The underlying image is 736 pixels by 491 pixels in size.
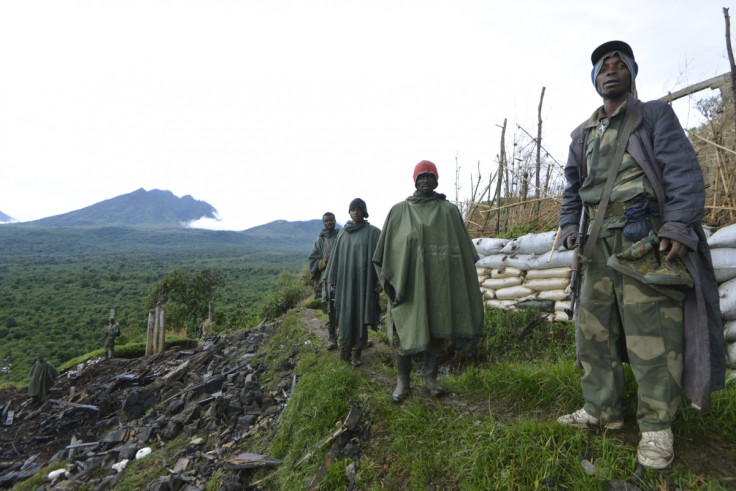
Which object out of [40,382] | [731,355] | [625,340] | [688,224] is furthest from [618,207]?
[40,382]

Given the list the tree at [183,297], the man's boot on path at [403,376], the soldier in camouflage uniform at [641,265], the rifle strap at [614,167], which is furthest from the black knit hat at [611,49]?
the tree at [183,297]

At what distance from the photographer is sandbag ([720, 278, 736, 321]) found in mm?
3021

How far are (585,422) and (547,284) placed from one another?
300cm

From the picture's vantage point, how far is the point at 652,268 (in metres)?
1.81

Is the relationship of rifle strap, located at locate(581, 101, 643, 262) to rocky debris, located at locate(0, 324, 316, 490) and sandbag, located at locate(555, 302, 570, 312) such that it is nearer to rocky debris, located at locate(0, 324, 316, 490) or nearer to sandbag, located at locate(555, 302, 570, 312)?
sandbag, located at locate(555, 302, 570, 312)

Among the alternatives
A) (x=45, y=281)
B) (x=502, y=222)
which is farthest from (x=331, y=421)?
(x=45, y=281)

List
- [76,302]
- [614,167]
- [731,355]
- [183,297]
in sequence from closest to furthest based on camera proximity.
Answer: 1. [614,167]
2. [731,355]
3. [183,297]
4. [76,302]

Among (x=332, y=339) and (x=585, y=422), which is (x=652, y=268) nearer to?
(x=585, y=422)

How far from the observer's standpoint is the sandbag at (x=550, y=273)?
A: 15.7 feet

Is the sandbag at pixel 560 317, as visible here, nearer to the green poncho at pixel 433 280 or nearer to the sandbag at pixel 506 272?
the sandbag at pixel 506 272

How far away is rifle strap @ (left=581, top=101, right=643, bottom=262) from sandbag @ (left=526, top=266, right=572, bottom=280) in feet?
9.77

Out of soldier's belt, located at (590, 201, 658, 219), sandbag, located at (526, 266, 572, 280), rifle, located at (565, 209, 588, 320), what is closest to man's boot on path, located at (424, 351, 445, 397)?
rifle, located at (565, 209, 588, 320)

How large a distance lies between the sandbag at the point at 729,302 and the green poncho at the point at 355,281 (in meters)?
3.28

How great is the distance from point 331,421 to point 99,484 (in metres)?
3.61
